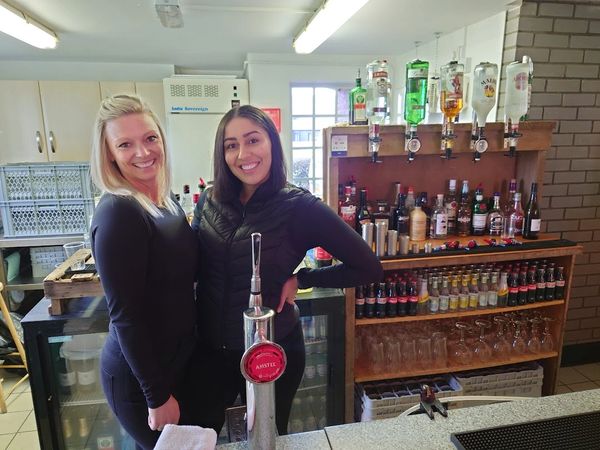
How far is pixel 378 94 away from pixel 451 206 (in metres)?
0.76

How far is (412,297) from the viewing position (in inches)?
82.5

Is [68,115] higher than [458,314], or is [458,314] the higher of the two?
[68,115]

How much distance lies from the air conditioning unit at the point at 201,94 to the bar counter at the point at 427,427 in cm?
401

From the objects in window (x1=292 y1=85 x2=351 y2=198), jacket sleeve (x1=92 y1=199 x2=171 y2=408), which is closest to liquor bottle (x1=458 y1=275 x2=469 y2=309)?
jacket sleeve (x1=92 y1=199 x2=171 y2=408)

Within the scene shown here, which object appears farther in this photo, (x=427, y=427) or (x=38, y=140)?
(x=38, y=140)

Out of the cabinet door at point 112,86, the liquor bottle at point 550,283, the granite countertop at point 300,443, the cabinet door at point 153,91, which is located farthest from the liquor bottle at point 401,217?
the cabinet door at point 112,86

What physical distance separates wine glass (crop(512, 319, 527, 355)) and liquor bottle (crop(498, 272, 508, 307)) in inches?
9.1

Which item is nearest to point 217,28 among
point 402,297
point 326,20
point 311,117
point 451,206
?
point 326,20

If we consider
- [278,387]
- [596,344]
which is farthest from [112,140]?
[596,344]

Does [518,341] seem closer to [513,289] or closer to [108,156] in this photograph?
[513,289]

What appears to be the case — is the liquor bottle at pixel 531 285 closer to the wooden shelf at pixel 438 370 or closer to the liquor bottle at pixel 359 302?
the wooden shelf at pixel 438 370

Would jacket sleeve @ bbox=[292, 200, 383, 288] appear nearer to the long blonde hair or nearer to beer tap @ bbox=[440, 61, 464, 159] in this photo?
the long blonde hair

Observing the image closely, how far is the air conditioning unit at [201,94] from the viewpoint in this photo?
4.24 metres

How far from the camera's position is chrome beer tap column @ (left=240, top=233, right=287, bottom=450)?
0.66 metres
